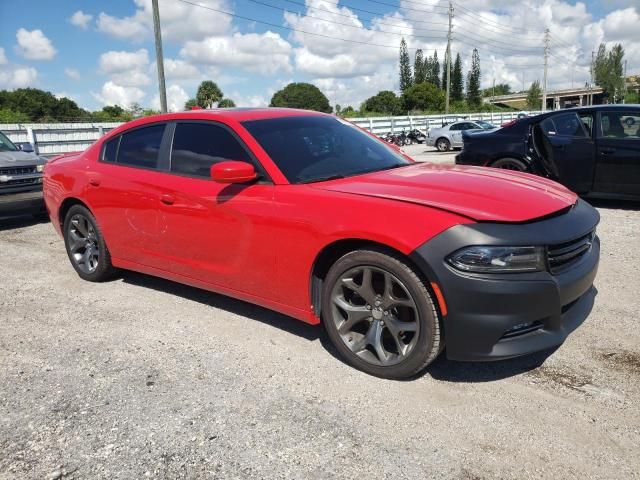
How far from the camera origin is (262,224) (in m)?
3.47

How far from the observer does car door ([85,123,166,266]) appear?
14.1 feet

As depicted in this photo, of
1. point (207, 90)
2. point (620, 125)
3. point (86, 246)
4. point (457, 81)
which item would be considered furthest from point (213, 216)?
point (457, 81)

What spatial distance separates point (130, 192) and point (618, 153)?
6116 millimetres

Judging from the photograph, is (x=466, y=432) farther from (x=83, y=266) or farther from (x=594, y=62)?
(x=594, y=62)

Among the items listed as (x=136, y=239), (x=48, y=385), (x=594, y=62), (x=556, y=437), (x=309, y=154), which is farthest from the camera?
(x=594, y=62)

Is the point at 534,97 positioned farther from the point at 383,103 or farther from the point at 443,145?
the point at 443,145

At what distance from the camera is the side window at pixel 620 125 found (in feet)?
23.1

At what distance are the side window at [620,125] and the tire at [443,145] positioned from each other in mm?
17674

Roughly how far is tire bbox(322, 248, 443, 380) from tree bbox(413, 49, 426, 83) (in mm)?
105096

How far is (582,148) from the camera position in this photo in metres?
7.36

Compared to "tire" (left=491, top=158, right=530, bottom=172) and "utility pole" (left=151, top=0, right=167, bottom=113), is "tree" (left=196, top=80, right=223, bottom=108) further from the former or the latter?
"tire" (left=491, top=158, right=530, bottom=172)

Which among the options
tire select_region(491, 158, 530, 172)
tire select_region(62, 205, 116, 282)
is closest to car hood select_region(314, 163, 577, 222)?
tire select_region(62, 205, 116, 282)

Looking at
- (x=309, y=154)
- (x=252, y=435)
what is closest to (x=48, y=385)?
(x=252, y=435)

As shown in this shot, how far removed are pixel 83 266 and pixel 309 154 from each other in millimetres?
2812
